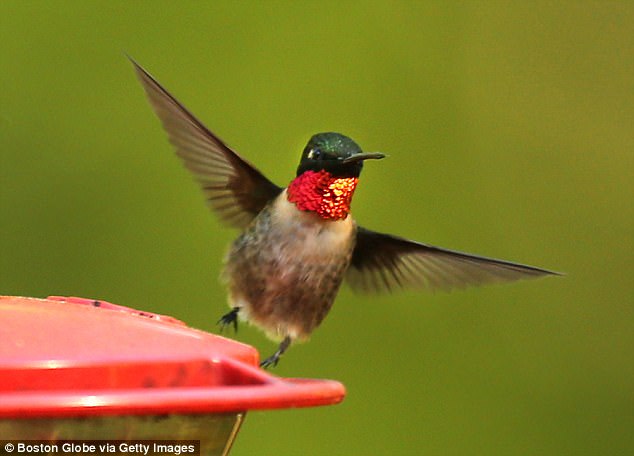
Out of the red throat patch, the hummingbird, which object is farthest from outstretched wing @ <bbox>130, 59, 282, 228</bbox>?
the red throat patch

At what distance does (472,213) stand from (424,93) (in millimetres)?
437

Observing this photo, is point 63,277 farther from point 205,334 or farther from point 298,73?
point 205,334

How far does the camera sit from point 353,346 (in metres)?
3.93

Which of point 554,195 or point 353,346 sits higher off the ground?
point 554,195

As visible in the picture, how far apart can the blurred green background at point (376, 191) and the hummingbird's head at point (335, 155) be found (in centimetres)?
93

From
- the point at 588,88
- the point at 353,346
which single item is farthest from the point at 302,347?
the point at 588,88

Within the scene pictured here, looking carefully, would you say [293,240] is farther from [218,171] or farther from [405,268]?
[405,268]

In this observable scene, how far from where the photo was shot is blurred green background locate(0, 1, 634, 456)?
12.3ft

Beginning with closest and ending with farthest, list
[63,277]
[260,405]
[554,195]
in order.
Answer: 1. [260,405]
2. [63,277]
3. [554,195]

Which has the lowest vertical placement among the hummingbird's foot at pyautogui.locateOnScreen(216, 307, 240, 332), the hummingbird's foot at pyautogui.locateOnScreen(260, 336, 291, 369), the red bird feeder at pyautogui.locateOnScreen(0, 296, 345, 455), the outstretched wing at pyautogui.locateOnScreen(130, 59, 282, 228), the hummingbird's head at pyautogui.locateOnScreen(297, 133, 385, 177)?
the hummingbird's foot at pyautogui.locateOnScreen(260, 336, 291, 369)

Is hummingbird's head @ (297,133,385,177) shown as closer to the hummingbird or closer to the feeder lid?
the hummingbird

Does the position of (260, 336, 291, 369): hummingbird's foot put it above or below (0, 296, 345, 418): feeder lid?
below

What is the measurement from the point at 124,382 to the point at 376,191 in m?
2.75

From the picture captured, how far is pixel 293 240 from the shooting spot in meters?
2.89
